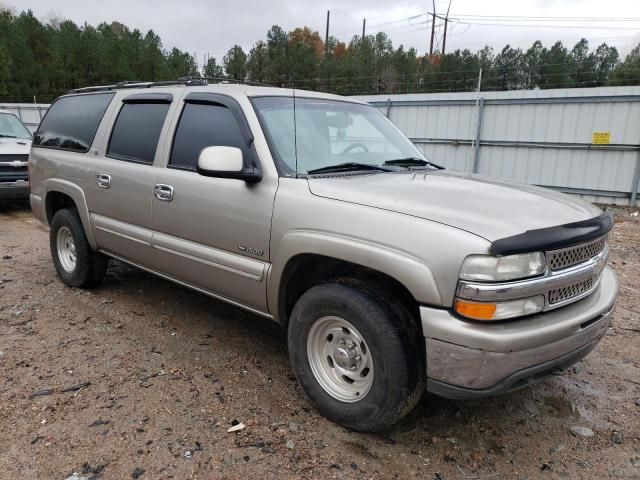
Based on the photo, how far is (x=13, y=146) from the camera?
921 cm

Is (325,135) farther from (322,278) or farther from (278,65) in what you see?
(278,65)

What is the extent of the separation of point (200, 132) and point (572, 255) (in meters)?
2.52

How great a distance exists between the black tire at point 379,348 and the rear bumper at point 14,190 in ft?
26.8

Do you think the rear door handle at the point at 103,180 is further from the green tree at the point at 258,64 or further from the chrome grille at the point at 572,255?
the green tree at the point at 258,64

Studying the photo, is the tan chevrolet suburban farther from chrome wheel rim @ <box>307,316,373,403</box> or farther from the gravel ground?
the gravel ground

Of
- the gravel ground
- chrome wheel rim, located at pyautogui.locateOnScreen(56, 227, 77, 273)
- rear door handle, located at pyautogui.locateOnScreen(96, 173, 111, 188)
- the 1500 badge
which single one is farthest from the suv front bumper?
chrome wheel rim, located at pyautogui.locateOnScreen(56, 227, 77, 273)

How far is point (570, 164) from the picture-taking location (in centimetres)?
1162

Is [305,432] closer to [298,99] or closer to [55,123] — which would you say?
[298,99]

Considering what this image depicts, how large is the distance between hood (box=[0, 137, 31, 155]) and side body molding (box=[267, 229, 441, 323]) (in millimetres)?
8012

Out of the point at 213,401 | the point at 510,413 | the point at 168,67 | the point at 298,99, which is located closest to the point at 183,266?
the point at 213,401

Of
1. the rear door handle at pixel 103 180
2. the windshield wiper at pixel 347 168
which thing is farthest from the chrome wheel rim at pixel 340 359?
the rear door handle at pixel 103 180

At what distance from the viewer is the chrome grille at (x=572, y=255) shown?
241cm

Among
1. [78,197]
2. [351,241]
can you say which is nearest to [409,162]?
[351,241]

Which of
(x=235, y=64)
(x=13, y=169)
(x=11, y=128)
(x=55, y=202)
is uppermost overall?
(x=235, y=64)
